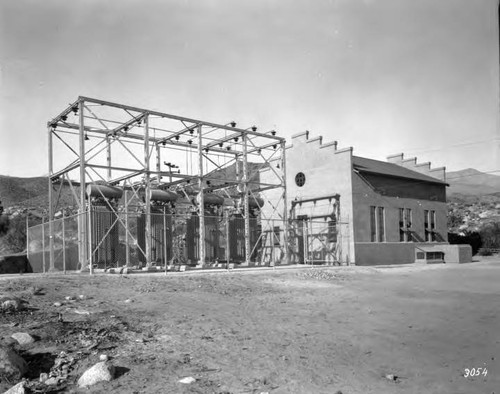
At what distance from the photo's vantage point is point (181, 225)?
31.1 metres

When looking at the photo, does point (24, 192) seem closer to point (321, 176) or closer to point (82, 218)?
point (321, 176)

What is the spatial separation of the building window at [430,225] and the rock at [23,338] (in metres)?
36.6

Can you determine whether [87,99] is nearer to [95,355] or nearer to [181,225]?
[181,225]

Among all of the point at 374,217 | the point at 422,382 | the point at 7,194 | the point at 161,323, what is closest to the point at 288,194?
the point at 374,217

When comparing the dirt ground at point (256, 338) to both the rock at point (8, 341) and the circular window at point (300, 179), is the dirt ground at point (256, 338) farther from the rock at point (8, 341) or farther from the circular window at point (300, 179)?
the circular window at point (300, 179)

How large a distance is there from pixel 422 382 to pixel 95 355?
5.25 metres

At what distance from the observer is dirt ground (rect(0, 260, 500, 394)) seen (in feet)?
23.3

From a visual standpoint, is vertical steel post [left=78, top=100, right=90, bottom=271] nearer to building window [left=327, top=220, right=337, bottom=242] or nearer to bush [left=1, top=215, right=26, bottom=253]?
building window [left=327, top=220, right=337, bottom=242]

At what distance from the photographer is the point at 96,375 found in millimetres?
6758

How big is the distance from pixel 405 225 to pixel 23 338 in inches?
1304

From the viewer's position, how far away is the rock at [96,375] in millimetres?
6672

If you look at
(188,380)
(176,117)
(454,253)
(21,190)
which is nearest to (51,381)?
(188,380)

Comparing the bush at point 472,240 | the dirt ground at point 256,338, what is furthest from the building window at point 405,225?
the dirt ground at point 256,338

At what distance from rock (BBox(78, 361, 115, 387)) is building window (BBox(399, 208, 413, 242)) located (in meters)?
32.5
